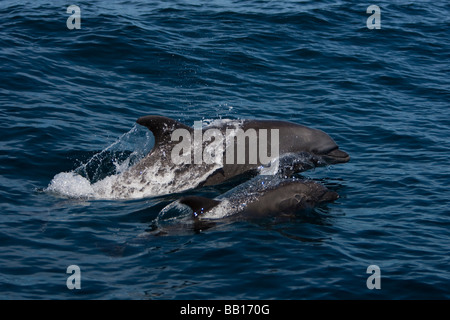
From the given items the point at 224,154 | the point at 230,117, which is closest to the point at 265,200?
the point at 224,154

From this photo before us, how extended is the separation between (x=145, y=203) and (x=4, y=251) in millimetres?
3257

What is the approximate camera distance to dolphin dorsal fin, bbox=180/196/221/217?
444 inches

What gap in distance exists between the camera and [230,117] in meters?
18.2

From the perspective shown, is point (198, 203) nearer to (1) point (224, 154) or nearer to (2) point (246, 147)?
(1) point (224, 154)

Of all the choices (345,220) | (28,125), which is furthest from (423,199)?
(28,125)

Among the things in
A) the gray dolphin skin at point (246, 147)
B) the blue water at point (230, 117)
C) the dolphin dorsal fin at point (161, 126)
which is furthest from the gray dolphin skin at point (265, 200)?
the dolphin dorsal fin at point (161, 126)

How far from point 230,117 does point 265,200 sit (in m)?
6.13

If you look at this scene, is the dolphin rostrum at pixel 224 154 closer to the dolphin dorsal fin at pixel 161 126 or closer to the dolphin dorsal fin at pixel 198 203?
the dolphin dorsal fin at pixel 161 126

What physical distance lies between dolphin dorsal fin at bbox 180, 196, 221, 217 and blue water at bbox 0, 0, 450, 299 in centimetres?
46

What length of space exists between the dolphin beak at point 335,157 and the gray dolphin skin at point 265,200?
6.40ft

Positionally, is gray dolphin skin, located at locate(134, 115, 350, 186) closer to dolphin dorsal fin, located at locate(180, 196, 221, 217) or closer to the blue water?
the blue water

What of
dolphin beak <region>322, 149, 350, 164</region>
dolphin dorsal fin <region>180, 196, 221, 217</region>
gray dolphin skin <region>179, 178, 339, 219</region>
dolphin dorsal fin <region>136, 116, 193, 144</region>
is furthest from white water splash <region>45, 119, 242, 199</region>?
dolphin beak <region>322, 149, 350, 164</region>

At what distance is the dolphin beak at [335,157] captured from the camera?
595 inches

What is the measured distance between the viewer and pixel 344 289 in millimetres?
9727
